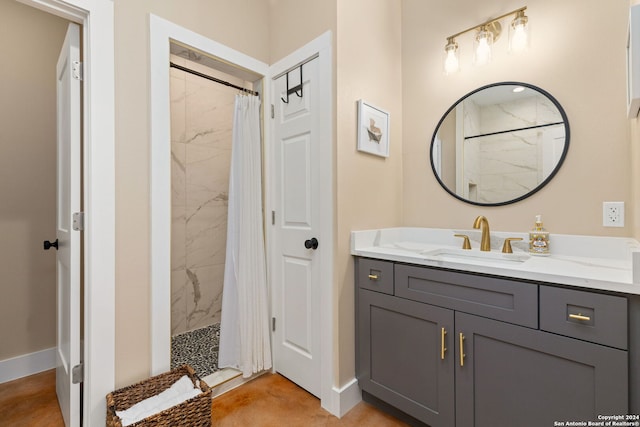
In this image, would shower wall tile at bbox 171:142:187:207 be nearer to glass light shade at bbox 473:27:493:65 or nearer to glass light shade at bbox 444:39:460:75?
glass light shade at bbox 444:39:460:75

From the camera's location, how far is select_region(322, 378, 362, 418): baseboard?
5.27ft

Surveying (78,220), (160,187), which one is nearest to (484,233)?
(160,187)

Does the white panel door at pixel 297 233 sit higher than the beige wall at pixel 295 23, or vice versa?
the beige wall at pixel 295 23

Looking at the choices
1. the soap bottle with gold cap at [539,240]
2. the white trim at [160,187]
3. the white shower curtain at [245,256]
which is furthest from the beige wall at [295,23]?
the soap bottle with gold cap at [539,240]

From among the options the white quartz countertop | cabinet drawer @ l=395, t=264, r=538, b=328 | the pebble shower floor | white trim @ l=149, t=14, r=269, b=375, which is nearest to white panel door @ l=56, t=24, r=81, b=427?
white trim @ l=149, t=14, r=269, b=375

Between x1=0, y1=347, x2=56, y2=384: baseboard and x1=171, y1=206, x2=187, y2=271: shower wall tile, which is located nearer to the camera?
x1=0, y1=347, x2=56, y2=384: baseboard

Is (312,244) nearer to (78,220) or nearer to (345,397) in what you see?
(345,397)

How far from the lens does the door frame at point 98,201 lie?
1319mm

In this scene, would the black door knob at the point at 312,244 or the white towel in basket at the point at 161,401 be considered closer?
the white towel in basket at the point at 161,401

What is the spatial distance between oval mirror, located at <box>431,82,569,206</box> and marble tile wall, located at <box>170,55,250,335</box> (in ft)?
6.61

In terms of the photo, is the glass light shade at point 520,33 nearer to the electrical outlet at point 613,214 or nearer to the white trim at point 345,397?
the electrical outlet at point 613,214

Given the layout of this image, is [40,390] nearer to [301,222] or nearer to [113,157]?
[113,157]

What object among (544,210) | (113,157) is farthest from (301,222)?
(544,210)

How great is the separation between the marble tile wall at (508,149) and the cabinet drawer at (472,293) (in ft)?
2.39
